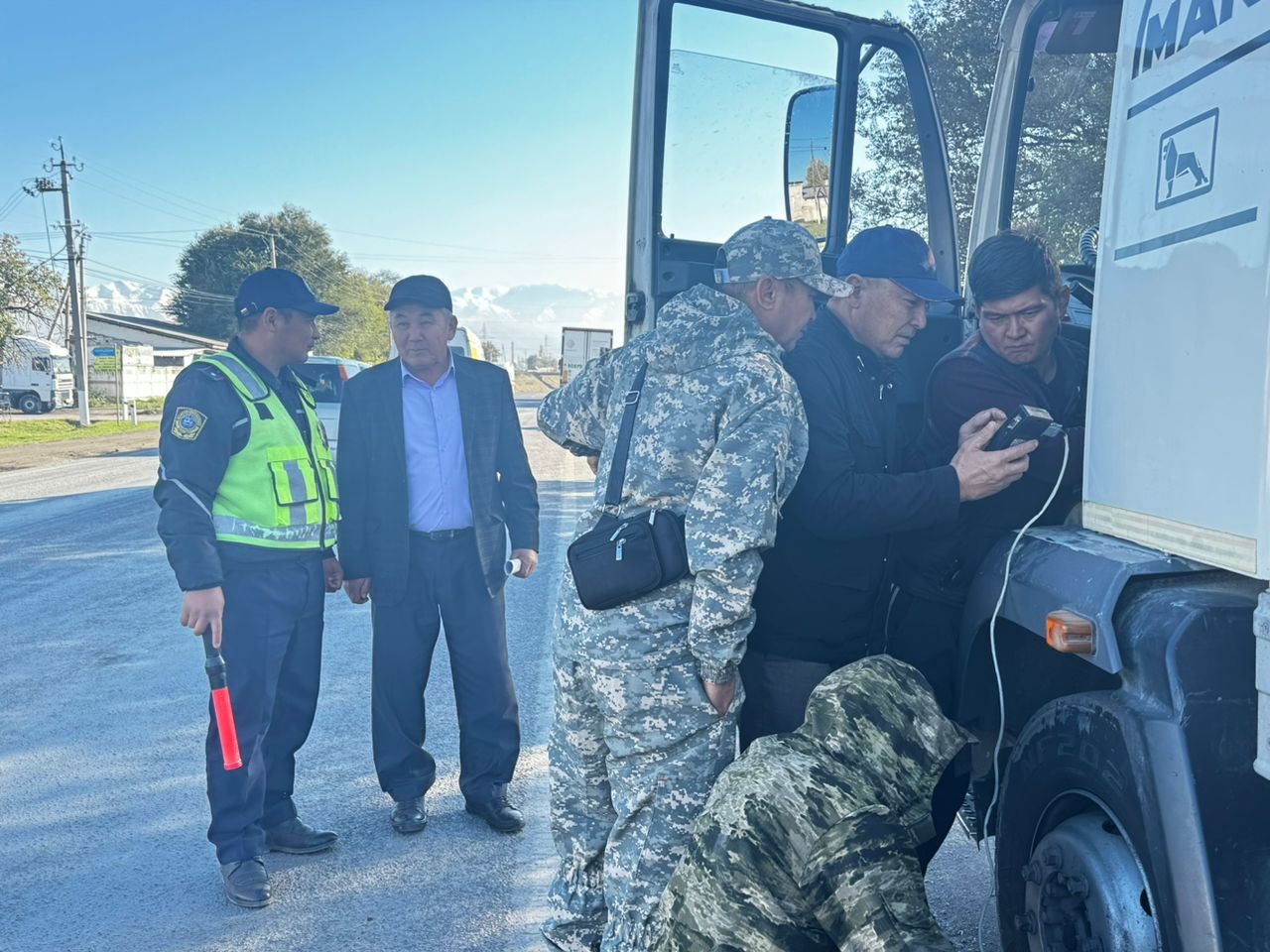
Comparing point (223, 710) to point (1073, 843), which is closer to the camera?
point (1073, 843)

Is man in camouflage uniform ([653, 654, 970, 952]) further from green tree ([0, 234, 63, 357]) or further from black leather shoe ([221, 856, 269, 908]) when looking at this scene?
green tree ([0, 234, 63, 357])

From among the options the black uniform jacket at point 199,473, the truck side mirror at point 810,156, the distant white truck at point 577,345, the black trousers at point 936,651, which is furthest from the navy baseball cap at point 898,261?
the distant white truck at point 577,345

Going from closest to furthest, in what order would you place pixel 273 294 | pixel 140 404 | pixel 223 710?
pixel 223 710 < pixel 273 294 < pixel 140 404

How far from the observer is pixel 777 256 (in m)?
2.85

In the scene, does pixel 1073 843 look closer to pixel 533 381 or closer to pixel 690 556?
pixel 690 556

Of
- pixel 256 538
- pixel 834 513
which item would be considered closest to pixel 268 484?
pixel 256 538

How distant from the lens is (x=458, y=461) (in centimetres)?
437

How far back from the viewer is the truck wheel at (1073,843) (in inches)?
74.6

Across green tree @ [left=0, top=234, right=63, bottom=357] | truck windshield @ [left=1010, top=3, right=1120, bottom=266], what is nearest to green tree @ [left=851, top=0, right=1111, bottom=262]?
truck windshield @ [left=1010, top=3, right=1120, bottom=266]

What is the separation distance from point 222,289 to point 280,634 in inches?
2527

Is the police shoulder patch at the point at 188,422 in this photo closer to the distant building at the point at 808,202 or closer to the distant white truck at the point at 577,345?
the distant building at the point at 808,202

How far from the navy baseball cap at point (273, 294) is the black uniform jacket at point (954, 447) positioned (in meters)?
2.24

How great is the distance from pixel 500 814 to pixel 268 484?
5.09 feet

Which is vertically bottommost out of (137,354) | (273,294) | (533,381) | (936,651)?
(533,381)
